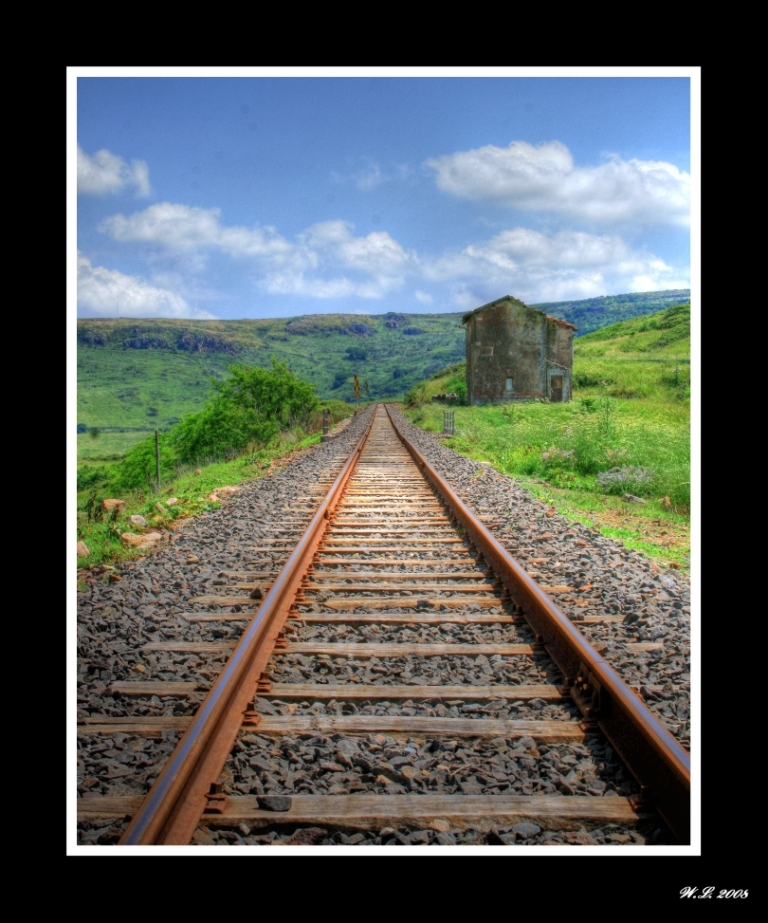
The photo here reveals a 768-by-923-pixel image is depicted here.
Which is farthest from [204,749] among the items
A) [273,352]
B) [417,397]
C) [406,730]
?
[417,397]

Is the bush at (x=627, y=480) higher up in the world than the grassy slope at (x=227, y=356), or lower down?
lower down

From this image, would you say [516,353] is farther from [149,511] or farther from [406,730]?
[406,730]

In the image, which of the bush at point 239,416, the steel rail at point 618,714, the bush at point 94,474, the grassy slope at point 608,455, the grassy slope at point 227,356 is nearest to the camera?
the steel rail at point 618,714

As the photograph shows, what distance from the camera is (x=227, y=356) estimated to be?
308ft

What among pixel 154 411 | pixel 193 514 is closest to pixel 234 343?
pixel 154 411

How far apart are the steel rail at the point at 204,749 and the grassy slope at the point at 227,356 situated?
154 cm

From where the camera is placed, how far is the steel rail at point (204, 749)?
7.24ft

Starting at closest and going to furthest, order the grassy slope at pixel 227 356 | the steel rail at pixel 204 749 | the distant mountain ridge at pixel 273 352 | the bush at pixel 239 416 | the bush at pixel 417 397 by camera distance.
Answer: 1. the steel rail at pixel 204 749
2. the bush at pixel 239 416
3. the grassy slope at pixel 227 356
4. the distant mountain ridge at pixel 273 352
5. the bush at pixel 417 397

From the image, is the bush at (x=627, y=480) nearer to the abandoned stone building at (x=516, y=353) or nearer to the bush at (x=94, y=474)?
the bush at (x=94, y=474)

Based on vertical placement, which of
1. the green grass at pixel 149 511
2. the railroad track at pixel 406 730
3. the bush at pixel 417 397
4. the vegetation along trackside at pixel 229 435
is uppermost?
the bush at pixel 417 397

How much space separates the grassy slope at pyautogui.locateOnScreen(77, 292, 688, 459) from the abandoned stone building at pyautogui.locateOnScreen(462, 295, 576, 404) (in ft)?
9.64

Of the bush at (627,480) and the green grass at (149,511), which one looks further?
the bush at (627,480)

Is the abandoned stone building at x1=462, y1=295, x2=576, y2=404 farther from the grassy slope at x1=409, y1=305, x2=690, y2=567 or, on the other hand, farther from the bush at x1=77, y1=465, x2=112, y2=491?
the bush at x1=77, y1=465, x2=112, y2=491

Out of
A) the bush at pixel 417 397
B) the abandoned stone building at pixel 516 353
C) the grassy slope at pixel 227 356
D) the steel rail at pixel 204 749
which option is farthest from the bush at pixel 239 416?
the bush at pixel 417 397
